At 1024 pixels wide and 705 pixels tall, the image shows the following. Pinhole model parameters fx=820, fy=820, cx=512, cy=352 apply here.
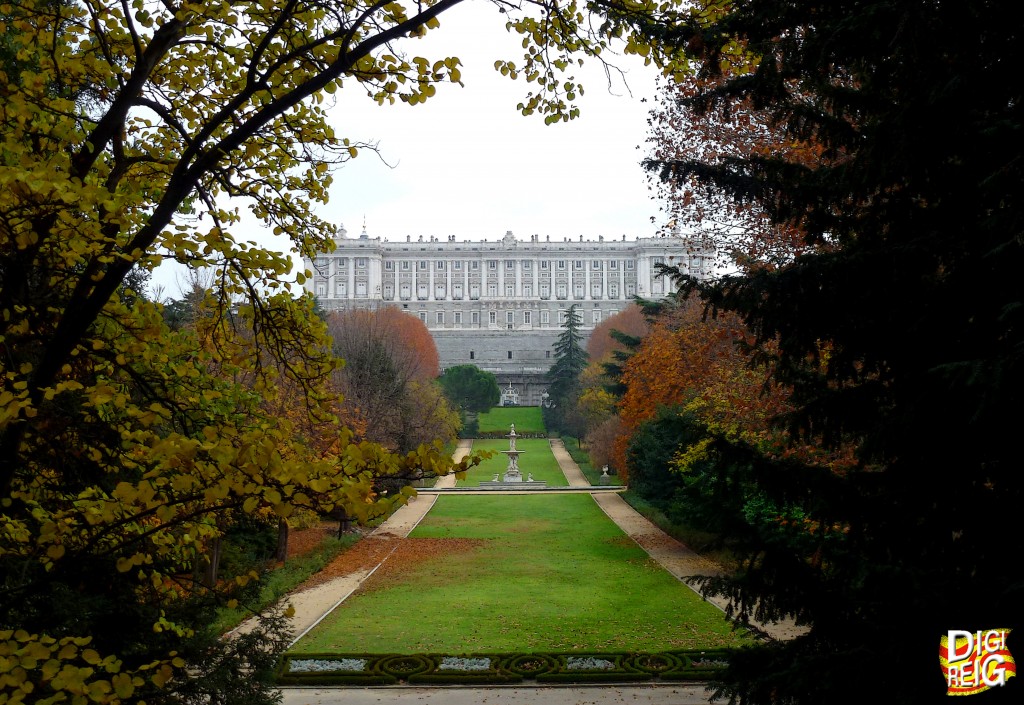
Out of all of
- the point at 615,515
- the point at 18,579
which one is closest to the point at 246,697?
the point at 18,579

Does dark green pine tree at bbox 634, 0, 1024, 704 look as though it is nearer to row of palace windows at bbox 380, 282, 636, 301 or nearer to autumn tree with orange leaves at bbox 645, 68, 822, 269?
autumn tree with orange leaves at bbox 645, 68, 822, 269

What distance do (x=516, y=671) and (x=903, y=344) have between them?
7504mm

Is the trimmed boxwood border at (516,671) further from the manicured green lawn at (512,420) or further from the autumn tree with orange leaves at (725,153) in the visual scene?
the manicured green lawn at (512,420)

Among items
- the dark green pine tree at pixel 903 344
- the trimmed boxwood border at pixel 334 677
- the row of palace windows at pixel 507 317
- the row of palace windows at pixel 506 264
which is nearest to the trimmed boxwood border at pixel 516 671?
the trimmed boxwood border at pixel 334 677

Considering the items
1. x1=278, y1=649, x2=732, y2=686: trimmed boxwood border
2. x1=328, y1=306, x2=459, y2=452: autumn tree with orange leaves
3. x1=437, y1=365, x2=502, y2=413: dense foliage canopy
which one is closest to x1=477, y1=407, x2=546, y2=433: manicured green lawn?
x1=437, y1=365, x2=502, y2=413: dense foliage canopy

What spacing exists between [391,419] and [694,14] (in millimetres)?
19821

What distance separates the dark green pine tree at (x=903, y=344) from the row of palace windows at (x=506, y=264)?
312ft

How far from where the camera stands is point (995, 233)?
363 cm

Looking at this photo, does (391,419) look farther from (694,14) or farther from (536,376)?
(536,376)

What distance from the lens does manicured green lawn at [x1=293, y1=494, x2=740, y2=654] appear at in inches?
464

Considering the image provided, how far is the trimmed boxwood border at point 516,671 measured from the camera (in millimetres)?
10148

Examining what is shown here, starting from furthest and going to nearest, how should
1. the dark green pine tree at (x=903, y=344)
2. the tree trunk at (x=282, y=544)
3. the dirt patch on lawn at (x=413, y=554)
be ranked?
the tree trunk at (x=282, y=544)
the dirt patch on lawn at (x=413, y=554)
the dark green pine tree at (x=903, y=344)

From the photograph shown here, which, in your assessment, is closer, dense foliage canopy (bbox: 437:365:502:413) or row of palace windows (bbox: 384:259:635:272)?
dense foliage canopy (bbox: 437:365:502:413)

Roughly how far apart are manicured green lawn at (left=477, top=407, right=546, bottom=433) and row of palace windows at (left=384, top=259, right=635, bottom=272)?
122 ft
